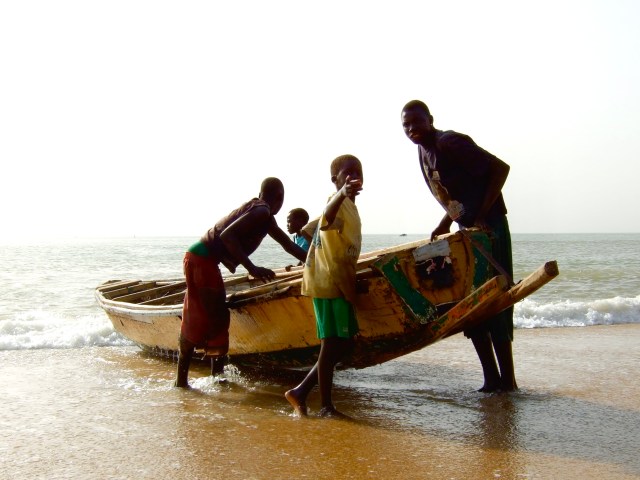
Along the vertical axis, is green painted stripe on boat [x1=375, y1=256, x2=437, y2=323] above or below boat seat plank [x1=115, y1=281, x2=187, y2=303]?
above

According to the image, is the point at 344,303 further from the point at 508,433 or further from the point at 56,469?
the point at 56,469

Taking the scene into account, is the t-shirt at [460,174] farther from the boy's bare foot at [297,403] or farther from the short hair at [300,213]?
the short hair at [300,213]

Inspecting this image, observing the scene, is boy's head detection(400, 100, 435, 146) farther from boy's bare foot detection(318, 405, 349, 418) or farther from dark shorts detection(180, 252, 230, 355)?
boy's bare foot detection(318, 405, 349, 418)

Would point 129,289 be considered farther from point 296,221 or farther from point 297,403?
point 297,403

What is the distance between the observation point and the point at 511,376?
4625mm

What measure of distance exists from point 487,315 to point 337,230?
47.8 inches

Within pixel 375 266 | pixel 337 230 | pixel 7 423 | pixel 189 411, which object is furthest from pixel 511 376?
pixel 7 423

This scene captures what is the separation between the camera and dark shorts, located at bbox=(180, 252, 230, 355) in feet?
15.2

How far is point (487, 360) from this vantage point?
15.0 feet

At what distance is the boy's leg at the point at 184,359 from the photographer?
187 inches

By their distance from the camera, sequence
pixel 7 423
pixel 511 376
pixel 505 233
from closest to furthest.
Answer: pixel 7 423 → pixel 505 233 → pixel 511 376

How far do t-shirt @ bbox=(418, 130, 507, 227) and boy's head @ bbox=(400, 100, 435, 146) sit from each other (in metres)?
0.07

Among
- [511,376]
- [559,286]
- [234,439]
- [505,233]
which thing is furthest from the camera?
[559,286]

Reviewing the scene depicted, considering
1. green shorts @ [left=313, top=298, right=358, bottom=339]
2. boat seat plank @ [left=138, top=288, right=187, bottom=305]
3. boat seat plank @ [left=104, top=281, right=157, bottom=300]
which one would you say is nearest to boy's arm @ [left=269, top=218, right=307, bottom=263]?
green shorts @ [left=313, top=298, right=358, bottom=339]
